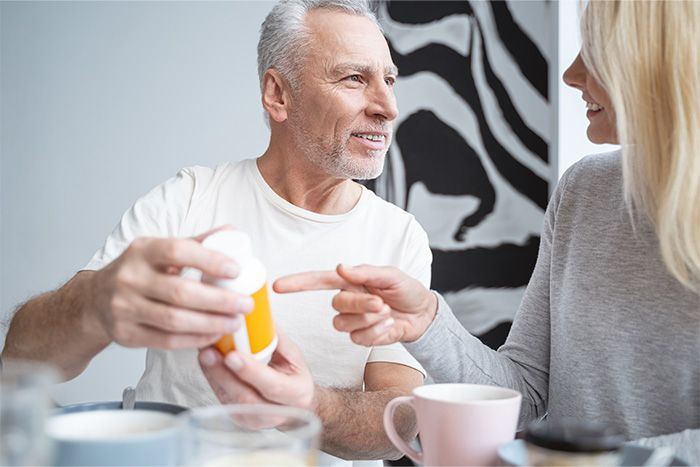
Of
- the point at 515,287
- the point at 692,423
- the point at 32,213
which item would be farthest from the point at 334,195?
the point at 515,287

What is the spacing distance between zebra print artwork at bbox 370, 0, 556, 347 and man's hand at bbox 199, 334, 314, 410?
7.89 ft

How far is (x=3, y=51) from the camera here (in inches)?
112

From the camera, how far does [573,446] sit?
61 centimetres

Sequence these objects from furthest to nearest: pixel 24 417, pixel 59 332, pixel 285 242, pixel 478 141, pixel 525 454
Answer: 1. pixel 478 141
2. pixel 285 242
3. pixel 59 332
4. pixel 525 454
5. pixel 24 417

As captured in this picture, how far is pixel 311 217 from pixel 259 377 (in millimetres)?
786

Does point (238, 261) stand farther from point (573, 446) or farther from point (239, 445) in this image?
point (573, 446)

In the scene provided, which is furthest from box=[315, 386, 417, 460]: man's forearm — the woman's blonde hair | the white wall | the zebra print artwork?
the zebra print artwork

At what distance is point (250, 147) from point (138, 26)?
2.11ft

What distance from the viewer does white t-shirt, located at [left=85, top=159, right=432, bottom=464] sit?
155 cm

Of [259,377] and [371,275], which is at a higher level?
[371,275]

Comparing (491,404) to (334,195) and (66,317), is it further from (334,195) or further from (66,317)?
(334,195)

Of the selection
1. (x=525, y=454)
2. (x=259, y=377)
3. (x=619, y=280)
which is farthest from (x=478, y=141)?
(x=525, y=454)

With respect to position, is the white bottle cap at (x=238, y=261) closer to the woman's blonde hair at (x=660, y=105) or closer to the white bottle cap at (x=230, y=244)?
the white bottle cap at (x=230, y=244)

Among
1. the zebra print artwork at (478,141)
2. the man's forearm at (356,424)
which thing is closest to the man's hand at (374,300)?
the man's forearm at (356,424)
